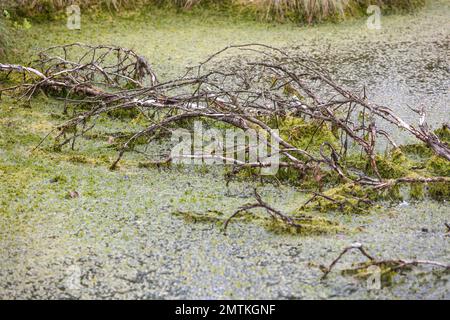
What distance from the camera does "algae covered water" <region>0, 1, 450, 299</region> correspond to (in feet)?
5.32

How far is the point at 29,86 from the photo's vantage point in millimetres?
2689

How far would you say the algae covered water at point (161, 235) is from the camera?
162 cm

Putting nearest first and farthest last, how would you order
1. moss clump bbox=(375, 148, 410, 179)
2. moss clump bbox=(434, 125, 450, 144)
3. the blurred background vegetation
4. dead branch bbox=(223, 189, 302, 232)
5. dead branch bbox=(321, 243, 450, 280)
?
dead branch bbox=(321, 243, 450, 280) → dead branch bbox=(223, 189, 302, 232) → moss clump bbox=(375, 148, 410, 179) → moss clump bbox=(434, 125, 450, 144) → the blurred background vegetation

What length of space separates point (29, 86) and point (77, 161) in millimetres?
582

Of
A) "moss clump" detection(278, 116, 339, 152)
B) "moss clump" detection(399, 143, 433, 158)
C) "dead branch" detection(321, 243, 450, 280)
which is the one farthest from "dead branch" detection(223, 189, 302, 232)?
"moss clump" detection(399, 143, 433, 158)

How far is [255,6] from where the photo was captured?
11.8 ft

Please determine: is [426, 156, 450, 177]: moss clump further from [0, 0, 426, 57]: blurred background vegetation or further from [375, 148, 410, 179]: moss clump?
[0, 0, 426, 57]: blurred background vegetation

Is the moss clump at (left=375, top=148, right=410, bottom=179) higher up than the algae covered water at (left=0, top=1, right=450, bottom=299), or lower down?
higher up

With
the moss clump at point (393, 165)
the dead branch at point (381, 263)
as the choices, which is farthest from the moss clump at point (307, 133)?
the dead branch at point (381, 263)

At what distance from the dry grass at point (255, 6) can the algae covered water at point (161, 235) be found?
0.93 metres

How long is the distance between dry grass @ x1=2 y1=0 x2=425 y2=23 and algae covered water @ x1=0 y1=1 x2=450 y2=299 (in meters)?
0.93

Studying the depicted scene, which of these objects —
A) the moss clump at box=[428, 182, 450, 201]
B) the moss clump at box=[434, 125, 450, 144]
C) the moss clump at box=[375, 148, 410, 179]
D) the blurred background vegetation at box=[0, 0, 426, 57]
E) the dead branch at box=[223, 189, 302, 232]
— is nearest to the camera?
the dead branch at box=[223, 189, 302, 232]
